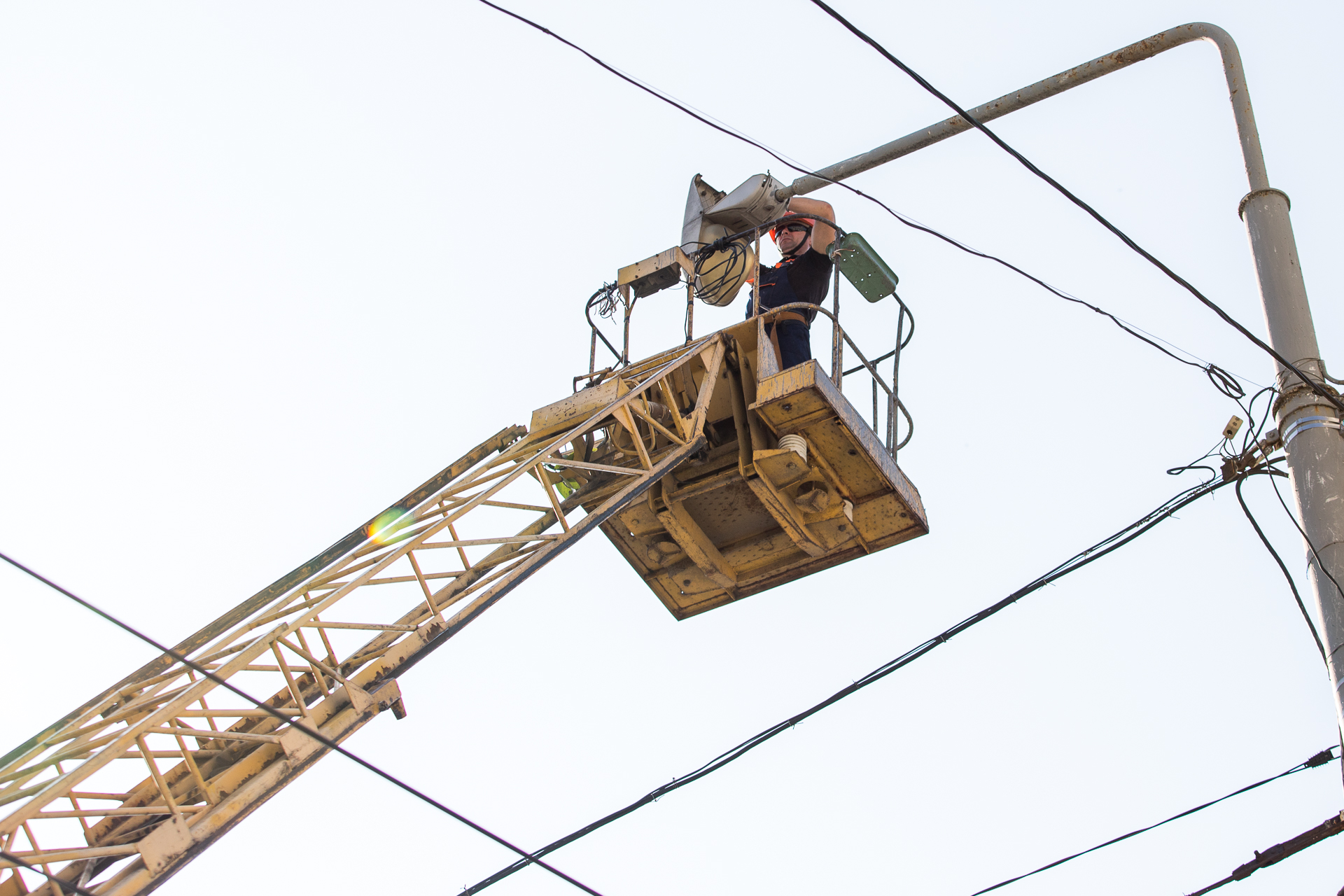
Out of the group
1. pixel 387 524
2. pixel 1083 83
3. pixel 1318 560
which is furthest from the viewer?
pixel 387 524

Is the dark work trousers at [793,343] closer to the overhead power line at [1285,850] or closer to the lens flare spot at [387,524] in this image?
the lens flare spot at [387,524]

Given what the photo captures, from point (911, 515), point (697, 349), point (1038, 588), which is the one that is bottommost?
point (1038, 588)

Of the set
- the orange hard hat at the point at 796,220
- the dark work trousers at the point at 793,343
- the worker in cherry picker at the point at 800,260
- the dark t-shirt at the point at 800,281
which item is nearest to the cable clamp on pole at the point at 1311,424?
the dark work trousers at the point at 793,343

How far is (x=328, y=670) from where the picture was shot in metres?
6.84

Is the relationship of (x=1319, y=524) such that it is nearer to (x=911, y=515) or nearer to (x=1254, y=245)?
(x=1254, y=245)

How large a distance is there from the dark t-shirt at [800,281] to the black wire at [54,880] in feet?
20.7

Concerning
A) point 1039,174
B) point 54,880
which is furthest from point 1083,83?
point 54,880

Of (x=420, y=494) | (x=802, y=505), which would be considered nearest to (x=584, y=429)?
(x=420, y=494)

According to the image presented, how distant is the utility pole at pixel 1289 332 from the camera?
5.28m

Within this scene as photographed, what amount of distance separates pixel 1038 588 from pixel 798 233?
3694 mm

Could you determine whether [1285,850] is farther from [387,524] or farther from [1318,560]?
[387,524]

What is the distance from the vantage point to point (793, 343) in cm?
986

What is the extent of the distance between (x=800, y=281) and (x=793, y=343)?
38.3 inches

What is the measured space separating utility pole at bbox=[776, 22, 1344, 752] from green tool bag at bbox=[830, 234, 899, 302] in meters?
2.43
